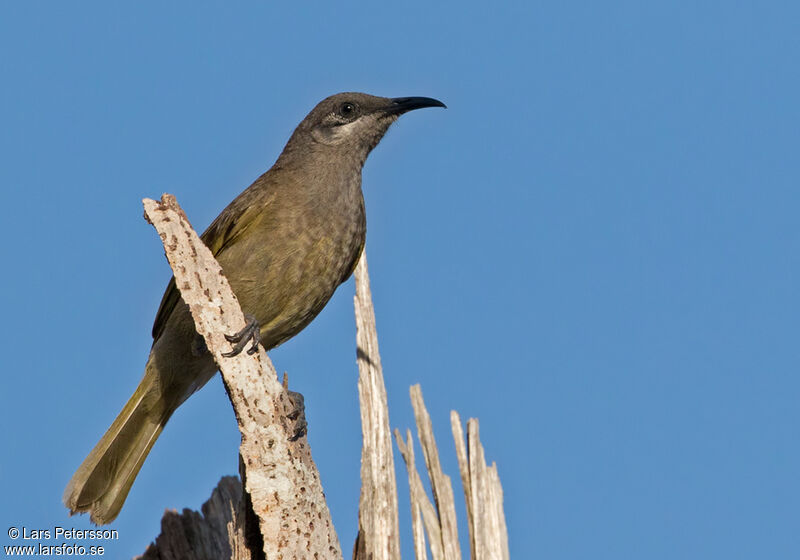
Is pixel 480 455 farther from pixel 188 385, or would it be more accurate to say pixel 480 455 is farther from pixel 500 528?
pixel 188 385

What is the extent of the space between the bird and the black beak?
0.83m

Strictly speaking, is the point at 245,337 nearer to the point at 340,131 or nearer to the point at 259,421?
the point at 259,421

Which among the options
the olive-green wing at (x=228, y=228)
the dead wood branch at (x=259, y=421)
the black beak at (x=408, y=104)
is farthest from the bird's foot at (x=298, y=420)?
the black beak at (x=408, y=104)

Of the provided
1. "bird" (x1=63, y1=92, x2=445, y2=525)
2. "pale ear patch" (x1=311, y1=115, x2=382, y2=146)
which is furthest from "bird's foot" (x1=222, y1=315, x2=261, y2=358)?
"pale ear patch" (x1=311, y1=115, x2=382, y2=146)

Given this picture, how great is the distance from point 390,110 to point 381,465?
299cm

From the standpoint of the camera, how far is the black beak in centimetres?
800

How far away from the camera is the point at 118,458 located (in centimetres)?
696

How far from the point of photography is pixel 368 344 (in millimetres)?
7230

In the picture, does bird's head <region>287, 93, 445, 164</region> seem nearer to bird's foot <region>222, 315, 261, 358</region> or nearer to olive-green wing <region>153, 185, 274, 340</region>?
olive-green wing <region>153, 185, 274, 340</region>

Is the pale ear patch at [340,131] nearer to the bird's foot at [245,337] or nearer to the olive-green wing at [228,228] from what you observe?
the olive-green wing at [228,228]

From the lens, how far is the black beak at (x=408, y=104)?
8000 mm

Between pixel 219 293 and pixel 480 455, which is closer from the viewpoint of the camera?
pixel 219 293

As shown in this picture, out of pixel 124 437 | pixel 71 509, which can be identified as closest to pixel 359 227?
pixel 124 437

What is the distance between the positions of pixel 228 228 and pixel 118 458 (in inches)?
72.2
